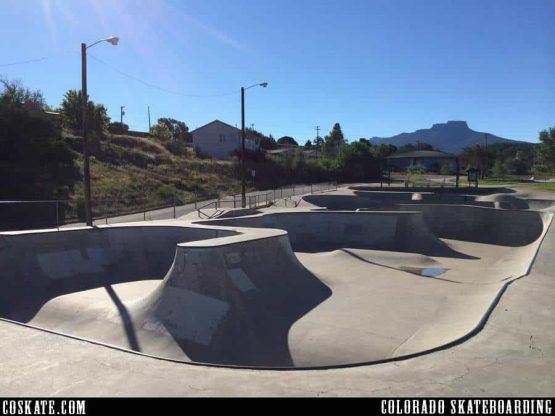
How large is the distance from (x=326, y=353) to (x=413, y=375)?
273 cm

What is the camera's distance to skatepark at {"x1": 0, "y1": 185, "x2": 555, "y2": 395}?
17.5 ft

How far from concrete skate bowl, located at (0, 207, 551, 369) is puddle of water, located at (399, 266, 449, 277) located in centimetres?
4

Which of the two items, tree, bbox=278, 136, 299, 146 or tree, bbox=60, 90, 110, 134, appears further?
tree, bbox=278, 136, 299, 146

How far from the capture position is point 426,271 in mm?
14273

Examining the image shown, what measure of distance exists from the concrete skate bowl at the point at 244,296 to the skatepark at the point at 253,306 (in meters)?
0.03

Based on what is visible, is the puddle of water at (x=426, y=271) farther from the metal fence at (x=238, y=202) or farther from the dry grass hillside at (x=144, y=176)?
the dry grass hillside at (x=144, y=176)

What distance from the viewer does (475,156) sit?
88.8 metres

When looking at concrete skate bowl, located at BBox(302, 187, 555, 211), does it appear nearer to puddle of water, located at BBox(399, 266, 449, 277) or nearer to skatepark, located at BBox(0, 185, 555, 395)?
skatepark, located at BBox(0, 185, 555, 395)

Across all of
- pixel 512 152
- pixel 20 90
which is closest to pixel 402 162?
pixel 512 152

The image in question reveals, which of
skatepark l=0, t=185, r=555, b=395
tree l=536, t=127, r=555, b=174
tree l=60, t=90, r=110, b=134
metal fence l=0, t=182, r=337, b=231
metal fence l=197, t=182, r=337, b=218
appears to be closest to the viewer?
skatepark l=0, t=185, r=555, b=395

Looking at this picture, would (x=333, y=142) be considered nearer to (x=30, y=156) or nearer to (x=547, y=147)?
(x=547, y=147)

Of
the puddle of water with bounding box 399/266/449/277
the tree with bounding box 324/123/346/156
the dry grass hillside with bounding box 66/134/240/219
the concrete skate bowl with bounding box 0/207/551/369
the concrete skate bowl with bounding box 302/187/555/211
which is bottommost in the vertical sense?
the puddle of water with bounding box 399/266/449/277

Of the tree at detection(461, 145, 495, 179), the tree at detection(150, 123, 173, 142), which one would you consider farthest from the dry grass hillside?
the tree at detection(461, 145, 495, 179)

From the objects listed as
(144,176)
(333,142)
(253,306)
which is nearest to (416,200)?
(253,306)
